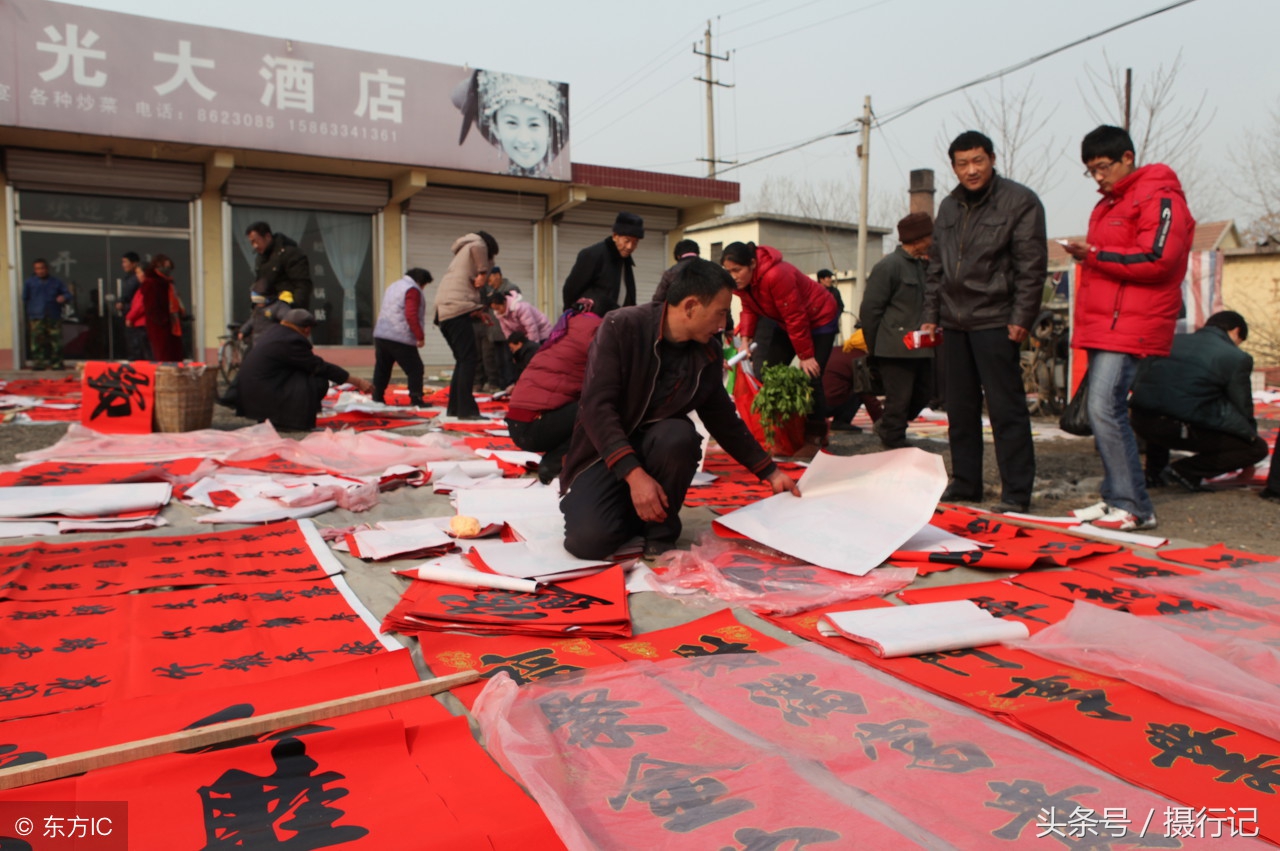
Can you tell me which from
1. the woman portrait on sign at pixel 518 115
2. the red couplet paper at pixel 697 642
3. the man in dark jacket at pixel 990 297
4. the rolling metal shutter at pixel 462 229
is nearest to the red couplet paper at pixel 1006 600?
the red couplet paper at pixel 697 642

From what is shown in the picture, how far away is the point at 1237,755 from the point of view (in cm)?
151

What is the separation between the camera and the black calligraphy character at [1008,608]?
2.31 m

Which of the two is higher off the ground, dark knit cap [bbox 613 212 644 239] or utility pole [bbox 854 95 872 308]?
utility pole [bbox 854 95 872 308]

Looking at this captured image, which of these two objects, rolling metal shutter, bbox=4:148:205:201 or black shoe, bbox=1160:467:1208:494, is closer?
black shoe, bbox=1160:467:1208:494

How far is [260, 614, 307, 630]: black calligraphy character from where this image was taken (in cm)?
225

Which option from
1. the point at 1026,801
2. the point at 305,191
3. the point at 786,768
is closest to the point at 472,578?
the point at 786,768

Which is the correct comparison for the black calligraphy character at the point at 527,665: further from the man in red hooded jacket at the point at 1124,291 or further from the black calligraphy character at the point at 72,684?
the man in red hooded jacket at the point at 1124,291

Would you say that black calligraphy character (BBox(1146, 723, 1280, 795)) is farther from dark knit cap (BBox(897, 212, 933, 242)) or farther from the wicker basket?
the wicker basket

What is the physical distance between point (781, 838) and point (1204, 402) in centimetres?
384

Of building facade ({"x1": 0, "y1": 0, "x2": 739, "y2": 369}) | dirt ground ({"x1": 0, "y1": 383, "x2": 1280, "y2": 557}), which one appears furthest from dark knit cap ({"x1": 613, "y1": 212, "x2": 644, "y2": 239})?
building facade ({"x1": 0, "y1": 0, "x2": 739, "y2": 369})

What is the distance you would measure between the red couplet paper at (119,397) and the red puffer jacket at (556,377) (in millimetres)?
3005

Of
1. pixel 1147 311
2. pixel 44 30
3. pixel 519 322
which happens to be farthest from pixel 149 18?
pixel 1147 311

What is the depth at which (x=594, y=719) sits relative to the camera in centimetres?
164

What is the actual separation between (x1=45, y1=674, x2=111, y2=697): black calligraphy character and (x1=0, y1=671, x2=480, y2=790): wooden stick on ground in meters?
0.43
